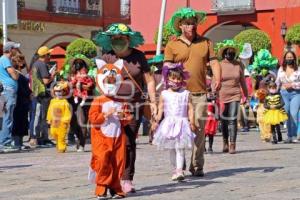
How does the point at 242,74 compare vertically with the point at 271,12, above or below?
below

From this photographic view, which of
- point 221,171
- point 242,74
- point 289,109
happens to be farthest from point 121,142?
point 289,109

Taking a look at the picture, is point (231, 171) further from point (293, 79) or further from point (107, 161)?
point (293, 79)

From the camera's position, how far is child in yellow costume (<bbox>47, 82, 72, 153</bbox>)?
1523 cm

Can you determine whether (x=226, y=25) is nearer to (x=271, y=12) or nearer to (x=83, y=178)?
(x=271, y=12)

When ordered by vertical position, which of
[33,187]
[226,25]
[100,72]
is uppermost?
[226,25]

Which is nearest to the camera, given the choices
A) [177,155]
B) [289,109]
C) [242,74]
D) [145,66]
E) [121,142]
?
[121,142]

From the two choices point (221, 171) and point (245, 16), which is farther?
point (245, 16)

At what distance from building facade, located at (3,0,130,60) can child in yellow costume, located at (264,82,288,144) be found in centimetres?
2237

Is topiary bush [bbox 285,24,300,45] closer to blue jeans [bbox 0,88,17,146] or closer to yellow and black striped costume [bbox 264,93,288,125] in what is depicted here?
yellow and black striped costume [bbox 264,93,288,125]

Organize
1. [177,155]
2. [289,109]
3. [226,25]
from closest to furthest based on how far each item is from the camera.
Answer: [177,155], [289,109], [226,25]

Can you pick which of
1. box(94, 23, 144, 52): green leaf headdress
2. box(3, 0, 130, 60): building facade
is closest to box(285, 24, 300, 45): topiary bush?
box(3, 0, 130, 60): building facade

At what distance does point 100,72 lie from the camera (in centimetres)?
888

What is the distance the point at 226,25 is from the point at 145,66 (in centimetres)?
4161

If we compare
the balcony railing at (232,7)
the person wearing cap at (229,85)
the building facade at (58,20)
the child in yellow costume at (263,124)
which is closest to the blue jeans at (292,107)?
the child in yellow costume at (263,124)
